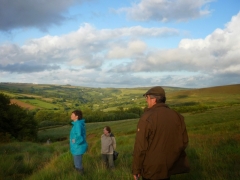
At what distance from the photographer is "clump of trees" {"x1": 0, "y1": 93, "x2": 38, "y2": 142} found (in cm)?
4512

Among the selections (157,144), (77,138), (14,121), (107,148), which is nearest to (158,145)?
(157,144)

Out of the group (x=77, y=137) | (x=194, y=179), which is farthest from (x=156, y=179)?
(x=77, y=137)

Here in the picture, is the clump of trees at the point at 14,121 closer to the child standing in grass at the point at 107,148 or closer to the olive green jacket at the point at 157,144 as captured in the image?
the child standing in grass at the point at 107,148

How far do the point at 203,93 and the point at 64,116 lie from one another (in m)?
57.5

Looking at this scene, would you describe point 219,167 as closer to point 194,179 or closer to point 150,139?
point 194,179

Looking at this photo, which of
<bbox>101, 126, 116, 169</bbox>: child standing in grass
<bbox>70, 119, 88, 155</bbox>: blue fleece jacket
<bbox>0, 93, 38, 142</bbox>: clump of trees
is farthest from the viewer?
<bbox>0, 93, 38, 142</bbox>: clump of trees

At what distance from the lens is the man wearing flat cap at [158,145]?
4254 millimetres

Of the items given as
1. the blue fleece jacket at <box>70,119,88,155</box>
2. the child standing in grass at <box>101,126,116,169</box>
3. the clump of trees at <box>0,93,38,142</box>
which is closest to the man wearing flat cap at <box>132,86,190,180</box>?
the blue fleece jacket at <box>70,119,88,155</box>

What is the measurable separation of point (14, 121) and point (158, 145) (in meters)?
46.4

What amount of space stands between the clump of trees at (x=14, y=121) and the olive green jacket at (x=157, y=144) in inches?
1730

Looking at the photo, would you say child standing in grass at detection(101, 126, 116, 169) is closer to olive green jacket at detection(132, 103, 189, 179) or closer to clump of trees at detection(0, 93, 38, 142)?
olive green jacket at detection(132, 103, 189, 179)

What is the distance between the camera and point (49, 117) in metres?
96.2

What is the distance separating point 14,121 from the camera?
1837 inches

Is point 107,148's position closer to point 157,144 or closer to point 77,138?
point 77,138
